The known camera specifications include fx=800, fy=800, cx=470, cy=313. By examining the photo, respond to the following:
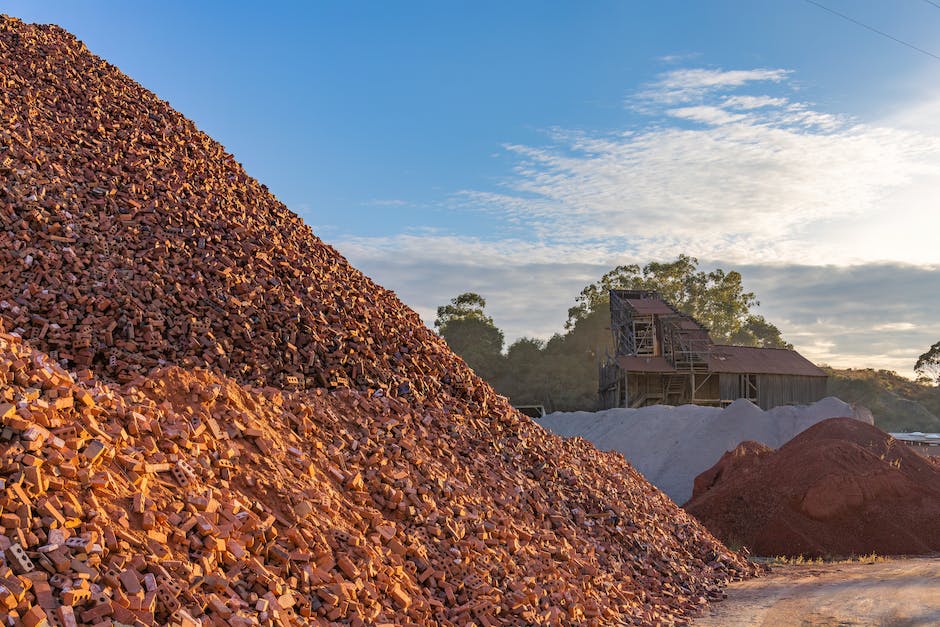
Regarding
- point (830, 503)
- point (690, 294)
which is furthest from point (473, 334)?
point (830, 503)

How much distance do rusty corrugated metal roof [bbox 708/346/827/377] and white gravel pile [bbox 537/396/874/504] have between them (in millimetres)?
8184

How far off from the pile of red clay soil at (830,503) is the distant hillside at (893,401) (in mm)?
36974

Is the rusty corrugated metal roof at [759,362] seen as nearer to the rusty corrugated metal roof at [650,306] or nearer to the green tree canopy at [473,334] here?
the rusty corrugated metal roof at [650,306]

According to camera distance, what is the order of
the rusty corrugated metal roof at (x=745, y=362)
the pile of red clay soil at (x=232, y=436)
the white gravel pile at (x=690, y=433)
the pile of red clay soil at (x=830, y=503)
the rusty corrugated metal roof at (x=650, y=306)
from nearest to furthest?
the pile of red clay soil at (x=232, y=436)
the pile of red clay soil at (x=830, y=503)
the white gravel pile at (x=690, y=433)
the rusty corrugated metal roof at (x=745, y=362)
the rusty corrugated metal roof at (x=650, y=306)

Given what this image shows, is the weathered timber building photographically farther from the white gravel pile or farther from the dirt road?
the dirt road

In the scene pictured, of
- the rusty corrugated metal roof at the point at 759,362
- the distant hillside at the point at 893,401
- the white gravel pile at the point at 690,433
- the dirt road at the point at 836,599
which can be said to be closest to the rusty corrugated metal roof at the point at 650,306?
the rusty corrugated metal roof at the point at 759,362

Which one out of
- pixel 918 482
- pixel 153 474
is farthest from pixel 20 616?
pixel 918 482

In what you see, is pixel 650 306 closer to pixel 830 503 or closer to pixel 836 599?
pixel 830 503

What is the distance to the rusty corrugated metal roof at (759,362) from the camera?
37438 millimetres

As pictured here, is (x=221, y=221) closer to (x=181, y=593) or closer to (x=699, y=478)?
(x=181, y=593)

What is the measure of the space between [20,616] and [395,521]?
3636 millimetres

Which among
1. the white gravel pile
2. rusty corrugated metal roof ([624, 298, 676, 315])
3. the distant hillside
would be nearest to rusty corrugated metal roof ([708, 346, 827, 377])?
rusty corrugated metal roof ([624, 298, 676, 315])

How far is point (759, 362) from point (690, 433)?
14656mm

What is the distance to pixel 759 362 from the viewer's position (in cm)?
3859
